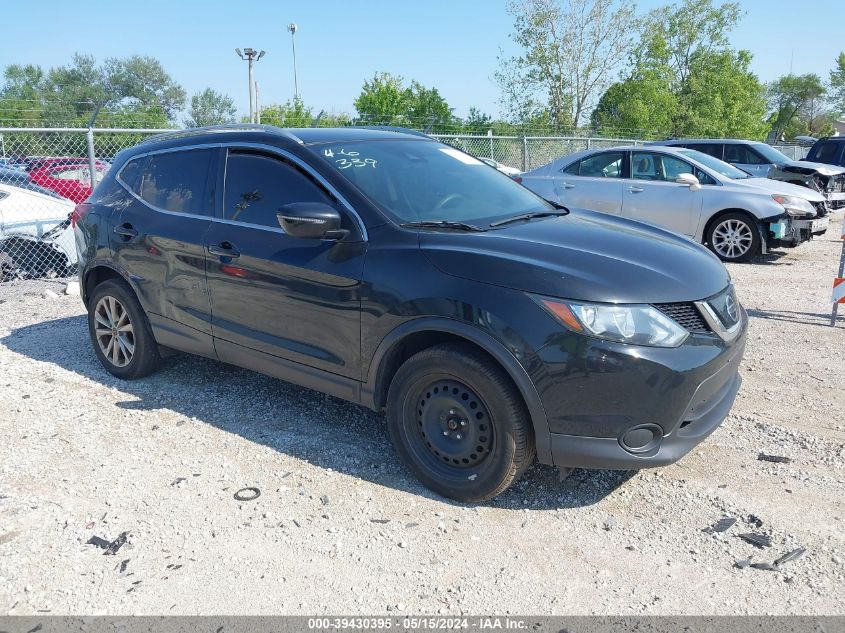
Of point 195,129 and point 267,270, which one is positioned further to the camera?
point 195,129

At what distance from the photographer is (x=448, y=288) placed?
127 inches

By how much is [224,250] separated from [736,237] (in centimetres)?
816

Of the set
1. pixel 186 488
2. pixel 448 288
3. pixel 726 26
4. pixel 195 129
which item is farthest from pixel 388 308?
pixel 726 26

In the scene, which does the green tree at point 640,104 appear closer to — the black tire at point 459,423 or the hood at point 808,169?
the hood at point 808,169

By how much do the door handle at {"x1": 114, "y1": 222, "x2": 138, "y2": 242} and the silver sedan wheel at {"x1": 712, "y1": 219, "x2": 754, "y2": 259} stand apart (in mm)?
8174

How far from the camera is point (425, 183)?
4.05m

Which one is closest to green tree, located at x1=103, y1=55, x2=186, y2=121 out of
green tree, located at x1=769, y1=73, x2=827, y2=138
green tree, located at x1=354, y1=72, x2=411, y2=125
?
green tree, located at x1=354, y1=72, x2=411, y2=125

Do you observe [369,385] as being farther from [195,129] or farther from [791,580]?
[195,129]

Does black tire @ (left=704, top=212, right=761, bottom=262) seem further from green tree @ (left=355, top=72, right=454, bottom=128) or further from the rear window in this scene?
green tree @ (left=355, top=72, right=454, bottom=128)

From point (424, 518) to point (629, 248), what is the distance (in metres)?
1.68

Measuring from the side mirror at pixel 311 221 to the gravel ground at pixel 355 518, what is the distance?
129 cm

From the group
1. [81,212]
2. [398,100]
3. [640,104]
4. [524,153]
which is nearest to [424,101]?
[398,100]

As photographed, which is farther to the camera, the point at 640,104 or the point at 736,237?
the point at 640,104

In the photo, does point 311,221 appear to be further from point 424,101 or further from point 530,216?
point 424,101
